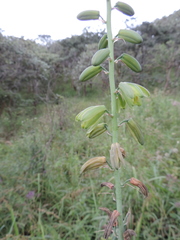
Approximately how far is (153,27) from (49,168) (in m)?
17.4

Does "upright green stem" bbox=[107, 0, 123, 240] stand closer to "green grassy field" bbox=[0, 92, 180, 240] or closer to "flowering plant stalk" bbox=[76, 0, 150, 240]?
"flowering plant stalk" bbox=[76, 0, 150, 240]

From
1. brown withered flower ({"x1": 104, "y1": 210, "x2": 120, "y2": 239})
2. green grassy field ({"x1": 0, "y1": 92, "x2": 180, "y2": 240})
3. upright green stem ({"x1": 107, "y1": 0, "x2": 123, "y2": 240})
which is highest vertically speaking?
upright green stem ({"x1": 107, "y1": 0, "x2": 123, "y2": 240})

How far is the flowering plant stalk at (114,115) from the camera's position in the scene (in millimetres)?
886

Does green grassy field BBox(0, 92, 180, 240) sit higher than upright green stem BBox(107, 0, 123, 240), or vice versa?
upright green stem BBox(107, 0, 123, 240)

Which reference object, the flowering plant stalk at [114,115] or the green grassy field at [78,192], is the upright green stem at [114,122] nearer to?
the flowering plant stalk at [114,115]

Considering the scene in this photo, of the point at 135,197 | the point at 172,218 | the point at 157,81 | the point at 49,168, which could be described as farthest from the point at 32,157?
the point at 157,81

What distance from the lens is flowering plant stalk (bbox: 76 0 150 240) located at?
886mm

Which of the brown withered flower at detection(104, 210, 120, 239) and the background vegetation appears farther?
the background vegetation

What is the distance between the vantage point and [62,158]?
362 cm

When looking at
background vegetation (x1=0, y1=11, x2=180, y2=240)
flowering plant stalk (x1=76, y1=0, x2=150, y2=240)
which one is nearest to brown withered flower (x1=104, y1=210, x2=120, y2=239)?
flowering plant stalk (x1=76, y1=0, x2=150, y2=240)

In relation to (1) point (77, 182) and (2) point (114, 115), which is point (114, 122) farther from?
(1) point (77, 182)

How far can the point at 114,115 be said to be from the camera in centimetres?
92

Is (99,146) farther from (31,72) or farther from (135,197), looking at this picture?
(31,72)

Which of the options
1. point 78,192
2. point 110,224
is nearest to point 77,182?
point 78,192
